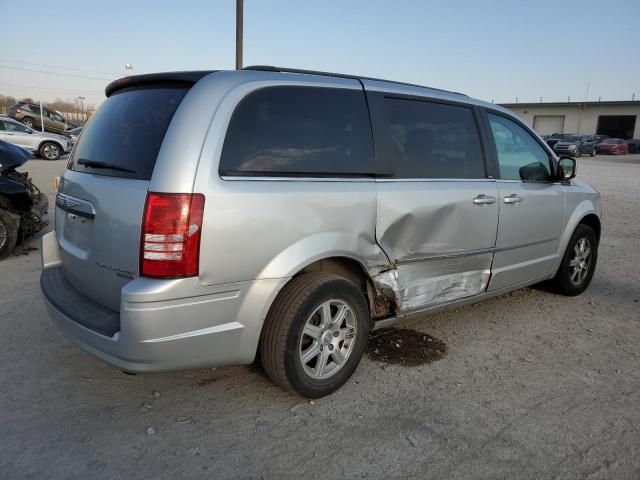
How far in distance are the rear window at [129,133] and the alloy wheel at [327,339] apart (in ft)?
4.08

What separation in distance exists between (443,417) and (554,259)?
8.16 feet

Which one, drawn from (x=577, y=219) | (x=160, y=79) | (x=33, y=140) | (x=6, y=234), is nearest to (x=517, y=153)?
(x=577, y=219)

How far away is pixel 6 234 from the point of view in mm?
5887

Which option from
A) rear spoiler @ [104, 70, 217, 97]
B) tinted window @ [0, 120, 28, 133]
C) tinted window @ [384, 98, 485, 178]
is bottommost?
tinted window @ [0, 120, 28, 133]

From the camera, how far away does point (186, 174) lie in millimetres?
2383

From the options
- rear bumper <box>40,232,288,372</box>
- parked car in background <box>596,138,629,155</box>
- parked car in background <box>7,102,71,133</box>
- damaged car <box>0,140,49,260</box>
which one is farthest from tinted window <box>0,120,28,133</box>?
parked car in background <box>596,138,629,155</box>

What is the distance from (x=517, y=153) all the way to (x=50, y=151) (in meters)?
20.0

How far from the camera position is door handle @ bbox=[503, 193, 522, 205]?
3941mm

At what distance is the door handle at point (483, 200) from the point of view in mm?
3689

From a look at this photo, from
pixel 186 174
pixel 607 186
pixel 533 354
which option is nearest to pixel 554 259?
pixel 533 354

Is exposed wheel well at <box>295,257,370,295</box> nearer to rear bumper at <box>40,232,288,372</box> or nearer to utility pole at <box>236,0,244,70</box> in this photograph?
rear bumper at <box>40,232,288,372</box>

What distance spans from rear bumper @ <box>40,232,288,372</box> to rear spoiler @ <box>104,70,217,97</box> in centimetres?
108

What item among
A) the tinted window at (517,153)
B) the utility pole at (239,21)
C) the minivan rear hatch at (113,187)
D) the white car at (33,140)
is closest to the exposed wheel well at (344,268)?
the minivan rear hatch at (113,187)

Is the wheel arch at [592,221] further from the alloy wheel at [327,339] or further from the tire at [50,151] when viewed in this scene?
the tire at [50,151]
